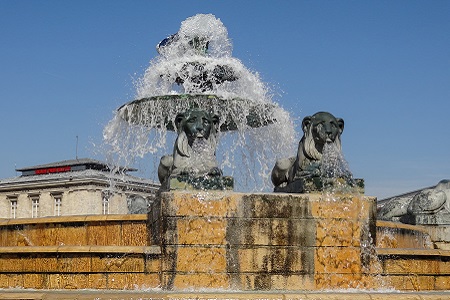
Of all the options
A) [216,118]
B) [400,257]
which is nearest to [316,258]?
[400,257]

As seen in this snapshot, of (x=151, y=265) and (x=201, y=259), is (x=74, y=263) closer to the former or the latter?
(x=151, y=265)

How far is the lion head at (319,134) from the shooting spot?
34.2 ft

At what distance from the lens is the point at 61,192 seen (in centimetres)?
7250

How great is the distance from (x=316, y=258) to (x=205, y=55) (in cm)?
804

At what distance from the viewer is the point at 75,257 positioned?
371 inches

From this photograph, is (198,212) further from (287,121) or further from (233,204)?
(287,121)

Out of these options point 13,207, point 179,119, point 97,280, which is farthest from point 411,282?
point 13,207

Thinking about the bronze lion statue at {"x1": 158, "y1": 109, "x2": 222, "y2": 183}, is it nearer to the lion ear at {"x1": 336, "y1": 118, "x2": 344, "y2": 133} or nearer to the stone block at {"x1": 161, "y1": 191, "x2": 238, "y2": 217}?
the stone block at {"x1": 161, "y1": 191, "x2": 238, "y2": 217}

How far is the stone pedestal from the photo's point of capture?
367 inches

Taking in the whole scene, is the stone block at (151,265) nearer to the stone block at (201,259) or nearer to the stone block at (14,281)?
the stone block at (201,259)

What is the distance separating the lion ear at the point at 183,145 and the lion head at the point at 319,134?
5.32 feet

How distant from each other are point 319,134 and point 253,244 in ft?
6.41

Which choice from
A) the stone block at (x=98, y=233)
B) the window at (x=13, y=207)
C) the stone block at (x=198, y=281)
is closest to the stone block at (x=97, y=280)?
the stone block at (x=198, y=281)

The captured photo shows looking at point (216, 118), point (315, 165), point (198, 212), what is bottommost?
point (198, 212)
